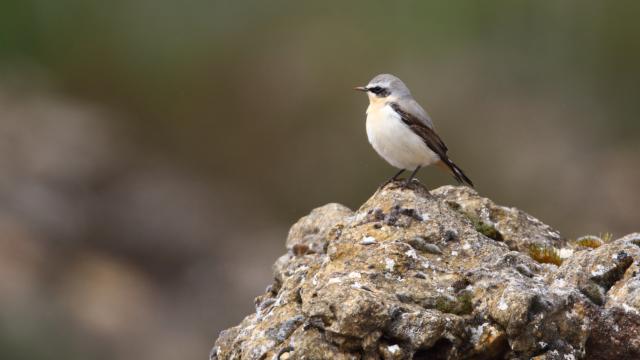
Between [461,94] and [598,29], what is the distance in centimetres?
670

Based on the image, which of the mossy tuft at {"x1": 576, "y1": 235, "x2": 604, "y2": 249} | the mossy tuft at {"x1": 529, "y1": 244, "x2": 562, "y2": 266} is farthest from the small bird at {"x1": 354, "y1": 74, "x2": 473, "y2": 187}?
the mossy tuft at {"x1": 529, "y1": 244, "x2": 562, "y2": 266}

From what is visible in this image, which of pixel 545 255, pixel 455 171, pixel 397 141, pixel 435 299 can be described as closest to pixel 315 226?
pixel 397 141

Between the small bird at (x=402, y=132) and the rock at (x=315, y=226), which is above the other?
the small bird at (x=402, y=132)

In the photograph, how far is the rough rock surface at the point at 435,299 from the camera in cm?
999

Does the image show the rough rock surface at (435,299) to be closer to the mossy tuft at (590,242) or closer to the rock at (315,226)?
the mossy tuft at (590,242)

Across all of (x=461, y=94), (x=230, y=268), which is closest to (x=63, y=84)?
(x=230, y=268)

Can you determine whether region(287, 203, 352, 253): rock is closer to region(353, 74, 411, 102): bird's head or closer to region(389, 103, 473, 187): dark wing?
region(389, 103, 473, 187): dark wing

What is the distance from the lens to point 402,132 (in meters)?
13.9

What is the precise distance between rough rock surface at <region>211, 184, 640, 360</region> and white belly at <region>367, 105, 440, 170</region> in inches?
64.2

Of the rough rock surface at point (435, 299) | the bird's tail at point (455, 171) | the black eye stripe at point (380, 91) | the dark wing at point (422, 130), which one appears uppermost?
the black eye stripe at point (380, 91)

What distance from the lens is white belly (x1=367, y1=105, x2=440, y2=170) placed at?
13.9 metres

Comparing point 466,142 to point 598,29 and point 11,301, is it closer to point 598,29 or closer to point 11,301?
point 598,29

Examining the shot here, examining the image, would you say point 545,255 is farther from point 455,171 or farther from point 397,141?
point 397,141

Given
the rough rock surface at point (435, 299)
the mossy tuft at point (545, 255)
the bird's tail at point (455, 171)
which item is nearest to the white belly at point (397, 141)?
the bird's tail at point (455, 171)
